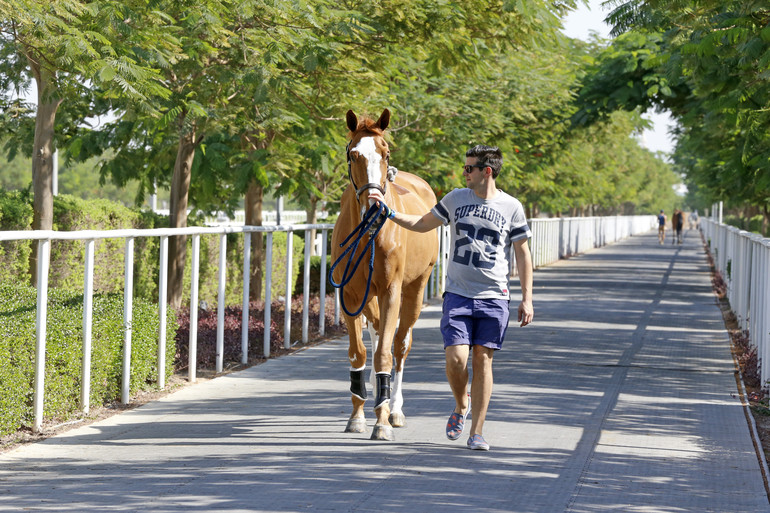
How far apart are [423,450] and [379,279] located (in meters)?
1.30

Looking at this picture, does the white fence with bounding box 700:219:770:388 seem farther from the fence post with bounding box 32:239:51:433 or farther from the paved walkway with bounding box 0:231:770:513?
the fence post with bounding box 32:239:51:433

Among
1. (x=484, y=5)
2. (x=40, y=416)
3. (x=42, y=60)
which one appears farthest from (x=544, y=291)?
(x=40, y=416)

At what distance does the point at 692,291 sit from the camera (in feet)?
84.9

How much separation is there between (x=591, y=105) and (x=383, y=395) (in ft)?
55.9

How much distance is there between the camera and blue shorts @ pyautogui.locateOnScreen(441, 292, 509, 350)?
7.25 meters

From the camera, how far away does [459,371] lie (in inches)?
288

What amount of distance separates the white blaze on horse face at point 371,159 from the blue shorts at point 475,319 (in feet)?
3.06

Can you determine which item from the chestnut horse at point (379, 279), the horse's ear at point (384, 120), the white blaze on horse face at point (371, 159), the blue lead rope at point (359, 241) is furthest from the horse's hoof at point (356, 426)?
the horse's ear at point (384, 120)

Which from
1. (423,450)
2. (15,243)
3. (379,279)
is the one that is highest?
(15,243)

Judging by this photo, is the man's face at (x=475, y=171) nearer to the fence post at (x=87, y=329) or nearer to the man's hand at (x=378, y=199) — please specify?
the man's hand at (x=378, y=199)

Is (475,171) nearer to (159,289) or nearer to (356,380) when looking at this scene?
(356,380)

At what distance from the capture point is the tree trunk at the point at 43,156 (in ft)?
36.3

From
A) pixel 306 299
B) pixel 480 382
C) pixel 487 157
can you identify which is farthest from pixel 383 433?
pixel 306 299

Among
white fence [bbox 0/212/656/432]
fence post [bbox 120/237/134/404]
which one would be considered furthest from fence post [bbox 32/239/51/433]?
fence post [bbox 120/237/134/404]
